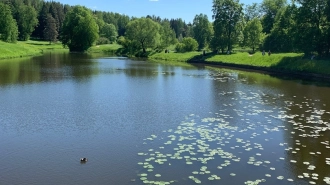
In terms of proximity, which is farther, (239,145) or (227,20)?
(227,20)

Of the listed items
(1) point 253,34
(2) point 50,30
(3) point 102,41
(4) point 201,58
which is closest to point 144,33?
(4) point 201,58

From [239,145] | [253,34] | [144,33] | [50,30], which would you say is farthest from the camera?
[50,30]

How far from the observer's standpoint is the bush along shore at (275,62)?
1779 inches

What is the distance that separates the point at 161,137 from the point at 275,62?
1670 inches

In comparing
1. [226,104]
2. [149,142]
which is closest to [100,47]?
[226,104]

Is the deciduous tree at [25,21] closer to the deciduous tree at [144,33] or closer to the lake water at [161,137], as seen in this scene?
the deciduous tree at [144,33]

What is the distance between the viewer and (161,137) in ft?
53.1

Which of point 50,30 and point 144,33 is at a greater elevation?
point 50,30

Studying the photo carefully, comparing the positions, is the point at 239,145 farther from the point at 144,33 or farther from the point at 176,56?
the point at 144,33

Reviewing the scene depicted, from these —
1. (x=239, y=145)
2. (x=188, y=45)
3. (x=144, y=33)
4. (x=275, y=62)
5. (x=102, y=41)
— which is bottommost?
(x=239, y=145)

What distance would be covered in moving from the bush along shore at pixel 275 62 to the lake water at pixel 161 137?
1810 cm

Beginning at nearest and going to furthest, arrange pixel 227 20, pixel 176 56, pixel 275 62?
pixel 275 62 → pixel 227 20 → pixel 176 56

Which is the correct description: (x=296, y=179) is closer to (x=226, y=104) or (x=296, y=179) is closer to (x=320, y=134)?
(x=320, y=134)

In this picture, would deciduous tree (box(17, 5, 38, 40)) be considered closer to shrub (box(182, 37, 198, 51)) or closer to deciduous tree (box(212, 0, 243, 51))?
shrub (box(182, 37, 198, 51))
